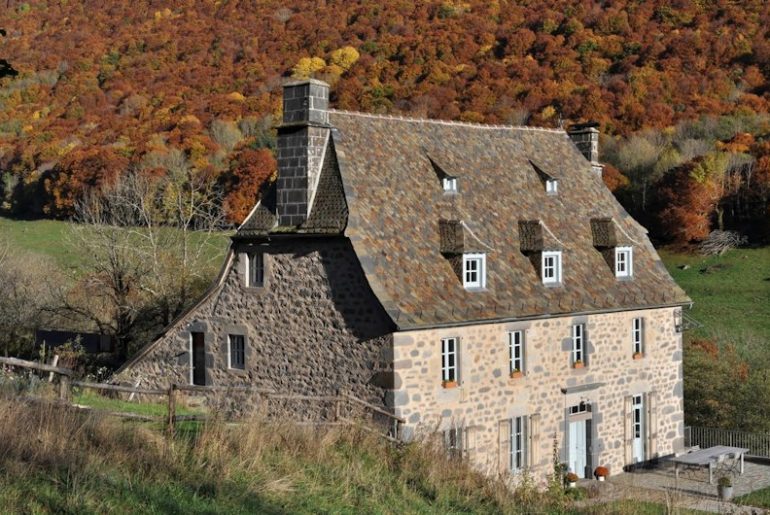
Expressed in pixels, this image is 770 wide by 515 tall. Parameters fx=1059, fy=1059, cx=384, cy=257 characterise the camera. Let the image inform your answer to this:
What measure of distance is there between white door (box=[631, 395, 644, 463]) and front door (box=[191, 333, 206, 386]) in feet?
37.5

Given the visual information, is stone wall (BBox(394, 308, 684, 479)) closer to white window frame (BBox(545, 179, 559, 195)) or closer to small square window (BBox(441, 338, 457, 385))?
small square window (BBox(441, 338, 457, 385))

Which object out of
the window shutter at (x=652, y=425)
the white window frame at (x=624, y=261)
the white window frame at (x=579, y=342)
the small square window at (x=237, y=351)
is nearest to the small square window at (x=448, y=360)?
the white window frame at (x=579, y=342)

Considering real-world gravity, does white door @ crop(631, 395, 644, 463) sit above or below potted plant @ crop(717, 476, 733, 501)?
above

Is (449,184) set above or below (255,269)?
above

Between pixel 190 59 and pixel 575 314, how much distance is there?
244 feet

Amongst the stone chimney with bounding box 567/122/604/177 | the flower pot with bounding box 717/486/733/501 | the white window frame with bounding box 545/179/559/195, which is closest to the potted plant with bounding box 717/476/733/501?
the flower pot with bounding box 717/486/733/501

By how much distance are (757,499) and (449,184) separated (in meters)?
10.3

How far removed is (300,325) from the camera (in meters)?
23.4

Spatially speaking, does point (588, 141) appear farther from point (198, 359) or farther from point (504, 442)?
point (198, 359)

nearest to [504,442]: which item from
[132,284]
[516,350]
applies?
[516,350]

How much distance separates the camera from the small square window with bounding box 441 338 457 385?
22719 mm

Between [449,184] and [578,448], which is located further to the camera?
[578,448]

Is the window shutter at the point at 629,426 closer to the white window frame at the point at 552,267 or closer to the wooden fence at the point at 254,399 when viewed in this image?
the white window frame at the point at 552,267

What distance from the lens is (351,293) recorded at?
2247 centimetres
